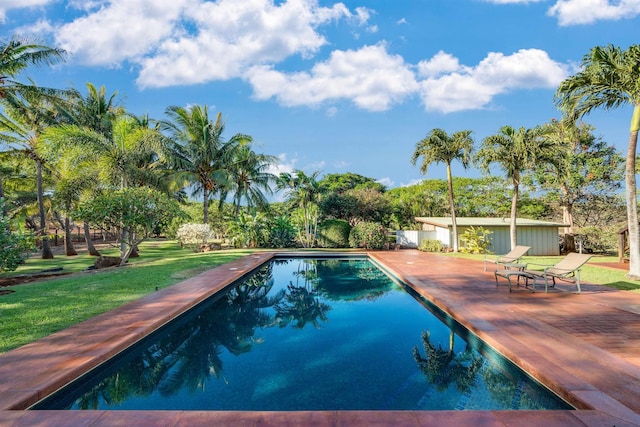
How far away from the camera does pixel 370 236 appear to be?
21141mm

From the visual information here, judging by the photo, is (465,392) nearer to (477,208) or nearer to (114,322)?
(114,322)

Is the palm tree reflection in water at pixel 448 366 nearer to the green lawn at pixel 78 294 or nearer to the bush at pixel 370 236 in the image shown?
the green lawn at pixel 78 294

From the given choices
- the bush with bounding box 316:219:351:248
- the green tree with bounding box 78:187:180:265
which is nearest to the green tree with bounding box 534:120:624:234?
the bush with bounding box 316:219:351:248

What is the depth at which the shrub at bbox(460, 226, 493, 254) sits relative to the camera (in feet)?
58.8

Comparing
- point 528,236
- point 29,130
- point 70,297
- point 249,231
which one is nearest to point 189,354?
point 70,297

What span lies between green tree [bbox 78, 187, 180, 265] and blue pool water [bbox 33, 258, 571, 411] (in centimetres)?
666

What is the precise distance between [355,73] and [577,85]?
17590 millimetres

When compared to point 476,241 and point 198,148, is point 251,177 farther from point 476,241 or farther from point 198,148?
point 476,241

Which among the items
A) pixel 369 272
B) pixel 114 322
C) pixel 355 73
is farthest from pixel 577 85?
pixel 355 73

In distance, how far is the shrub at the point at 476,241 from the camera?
17.9 meters

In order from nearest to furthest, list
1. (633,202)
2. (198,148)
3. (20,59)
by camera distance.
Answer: (633,202)
(20,59)
(198,148)

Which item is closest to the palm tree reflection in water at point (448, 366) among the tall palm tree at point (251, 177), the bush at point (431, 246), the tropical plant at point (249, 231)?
the bush at point (431, 246)

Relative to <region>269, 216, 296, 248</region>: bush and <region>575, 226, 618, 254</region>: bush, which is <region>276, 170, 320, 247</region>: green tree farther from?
<region>575, 226, 618, 254</region>: bush

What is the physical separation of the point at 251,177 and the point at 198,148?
4.41 meters
